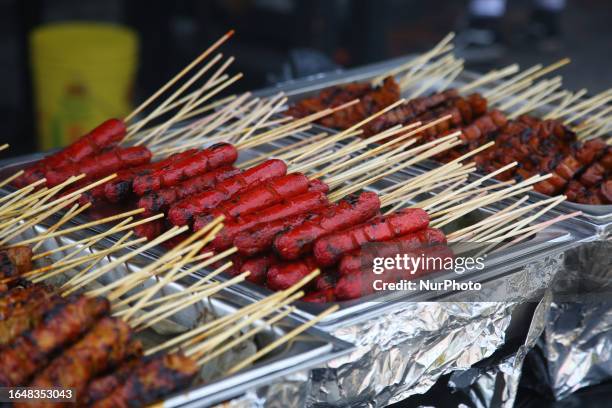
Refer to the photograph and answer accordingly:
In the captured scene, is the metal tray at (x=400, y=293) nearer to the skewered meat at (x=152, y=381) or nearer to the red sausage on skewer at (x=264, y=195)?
the red sausage on skewer at (x=264, y=195)

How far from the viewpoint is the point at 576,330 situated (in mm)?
3445

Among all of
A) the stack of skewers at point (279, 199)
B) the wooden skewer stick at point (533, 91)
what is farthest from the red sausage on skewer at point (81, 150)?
the wooden skewer stick at point (533, 91)

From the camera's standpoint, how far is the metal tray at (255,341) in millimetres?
2324

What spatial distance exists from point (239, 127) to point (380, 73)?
1.53 metres

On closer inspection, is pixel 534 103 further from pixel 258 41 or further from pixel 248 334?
pixel 258 41

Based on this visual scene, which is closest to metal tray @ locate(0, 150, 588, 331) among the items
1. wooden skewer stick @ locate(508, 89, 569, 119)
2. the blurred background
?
wooden skewer stick @ locate(508, 89, 569, 119)

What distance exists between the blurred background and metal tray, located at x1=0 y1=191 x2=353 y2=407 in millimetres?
2574

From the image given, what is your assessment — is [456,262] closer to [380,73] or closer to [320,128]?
[320,128]

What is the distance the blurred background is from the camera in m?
6.30

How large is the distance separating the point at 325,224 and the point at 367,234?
149 millimetres

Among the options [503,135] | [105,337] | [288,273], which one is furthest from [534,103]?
[105,337]

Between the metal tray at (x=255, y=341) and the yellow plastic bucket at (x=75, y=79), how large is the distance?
3.17m

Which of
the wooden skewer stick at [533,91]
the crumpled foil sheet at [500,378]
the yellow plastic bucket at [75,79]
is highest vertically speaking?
the yellow plastic bucket at [75,79]

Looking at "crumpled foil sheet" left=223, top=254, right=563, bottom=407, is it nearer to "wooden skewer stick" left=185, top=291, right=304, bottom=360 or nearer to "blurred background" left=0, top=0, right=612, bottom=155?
"wooden skewer stick" left=185, top=291, right=304, bottom=360
